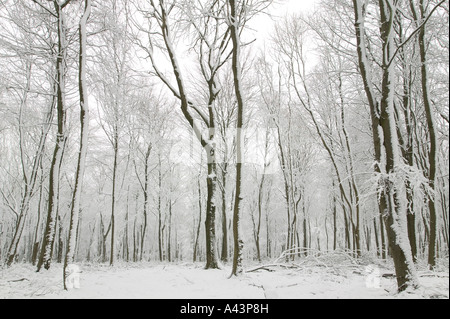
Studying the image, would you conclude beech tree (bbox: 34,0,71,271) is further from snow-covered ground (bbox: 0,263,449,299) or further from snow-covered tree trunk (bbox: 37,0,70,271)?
snow-covered ground (bbox: 0,263,449,299)

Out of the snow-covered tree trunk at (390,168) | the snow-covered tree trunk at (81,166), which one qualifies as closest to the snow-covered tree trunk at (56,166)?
the snow-covered tree trunk at (81,166)

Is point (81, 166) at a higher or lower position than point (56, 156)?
lower

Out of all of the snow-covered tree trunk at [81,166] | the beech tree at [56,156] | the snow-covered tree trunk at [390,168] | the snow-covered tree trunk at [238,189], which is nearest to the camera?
the snow-covered tree trunk at [390,168]

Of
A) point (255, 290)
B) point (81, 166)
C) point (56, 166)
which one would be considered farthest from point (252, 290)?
point (56, 166)

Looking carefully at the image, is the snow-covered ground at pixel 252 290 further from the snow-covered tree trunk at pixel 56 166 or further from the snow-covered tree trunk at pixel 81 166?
the snow-covered tree trunk at pixel 56 166

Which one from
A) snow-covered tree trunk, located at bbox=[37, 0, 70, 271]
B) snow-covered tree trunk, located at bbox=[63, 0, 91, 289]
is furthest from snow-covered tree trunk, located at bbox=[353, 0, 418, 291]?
snow-covered tree trunk, located at bbox=[37, 0, 70, 271]

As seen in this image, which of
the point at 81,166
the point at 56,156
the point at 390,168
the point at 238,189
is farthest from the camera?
the point at 56,156

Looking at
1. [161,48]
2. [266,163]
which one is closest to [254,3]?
[161,48]

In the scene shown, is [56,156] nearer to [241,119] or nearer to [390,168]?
[241,119]

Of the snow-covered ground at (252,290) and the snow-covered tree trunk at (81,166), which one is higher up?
the snow-covered tree trunk at (81,166)

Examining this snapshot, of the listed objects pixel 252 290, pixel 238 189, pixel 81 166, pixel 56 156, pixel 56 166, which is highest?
pixel 56 156
